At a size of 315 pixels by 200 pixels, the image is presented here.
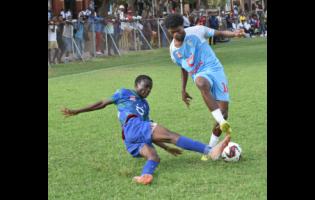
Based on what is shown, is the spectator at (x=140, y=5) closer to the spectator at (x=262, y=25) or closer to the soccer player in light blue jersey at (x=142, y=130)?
the spectator at (x=262, y=25)

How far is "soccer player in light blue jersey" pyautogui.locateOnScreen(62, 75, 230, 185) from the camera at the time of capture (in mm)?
7395

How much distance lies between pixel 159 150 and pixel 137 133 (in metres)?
1.10

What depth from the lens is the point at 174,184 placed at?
21.8ft

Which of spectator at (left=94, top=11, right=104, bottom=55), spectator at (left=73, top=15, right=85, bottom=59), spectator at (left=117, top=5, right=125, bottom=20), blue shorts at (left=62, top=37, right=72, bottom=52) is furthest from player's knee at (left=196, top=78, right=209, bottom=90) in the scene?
spectator at (left=117, top=5, right=125, bottom=20)

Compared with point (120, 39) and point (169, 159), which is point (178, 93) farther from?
point (120, 39)

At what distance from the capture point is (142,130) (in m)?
7.44

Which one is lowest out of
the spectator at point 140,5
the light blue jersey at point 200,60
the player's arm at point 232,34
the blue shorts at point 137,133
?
the blue shorts at point 137,133

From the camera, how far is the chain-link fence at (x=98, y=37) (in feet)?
73.7

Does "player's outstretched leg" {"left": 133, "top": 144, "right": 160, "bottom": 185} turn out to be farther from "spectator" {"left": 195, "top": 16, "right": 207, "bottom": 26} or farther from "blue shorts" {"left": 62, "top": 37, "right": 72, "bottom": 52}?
"spectator" {"left": 195, "top": 16, "right": 207, "bottom": 26}

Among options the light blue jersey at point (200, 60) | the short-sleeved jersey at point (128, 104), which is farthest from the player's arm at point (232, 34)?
the short-sleeved jersey at point (128, 104)

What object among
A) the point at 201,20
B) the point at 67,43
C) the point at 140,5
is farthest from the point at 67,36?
the point at 201,20

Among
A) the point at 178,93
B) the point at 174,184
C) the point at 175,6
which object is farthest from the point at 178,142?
the point at 175,6

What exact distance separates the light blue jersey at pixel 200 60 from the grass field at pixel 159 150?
33.4 inches
